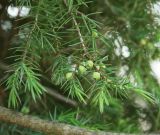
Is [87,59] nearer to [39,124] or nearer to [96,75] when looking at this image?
[96,75]

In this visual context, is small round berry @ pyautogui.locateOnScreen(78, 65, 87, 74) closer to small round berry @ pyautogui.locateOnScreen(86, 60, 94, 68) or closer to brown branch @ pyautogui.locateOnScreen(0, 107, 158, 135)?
small round berry @ pyautogui.locateOnScreen(86, 60, 94, 68)

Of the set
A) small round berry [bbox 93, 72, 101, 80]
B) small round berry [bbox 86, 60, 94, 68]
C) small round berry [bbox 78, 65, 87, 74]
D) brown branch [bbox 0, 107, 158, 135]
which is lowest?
brown branch [bbox 0, 107, 158, 135]

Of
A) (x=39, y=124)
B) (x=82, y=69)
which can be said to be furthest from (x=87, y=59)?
(x=39, y=124)

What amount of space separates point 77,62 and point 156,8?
381mm

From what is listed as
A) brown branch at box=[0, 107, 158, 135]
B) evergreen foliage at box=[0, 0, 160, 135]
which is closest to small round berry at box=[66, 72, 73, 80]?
evergreen foliage at box=[0, 0, 160, 135]

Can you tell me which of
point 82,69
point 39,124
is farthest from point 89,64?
point 39,124

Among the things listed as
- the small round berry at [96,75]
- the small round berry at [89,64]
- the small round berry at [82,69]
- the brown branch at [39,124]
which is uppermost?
the small round berry at [89,64]

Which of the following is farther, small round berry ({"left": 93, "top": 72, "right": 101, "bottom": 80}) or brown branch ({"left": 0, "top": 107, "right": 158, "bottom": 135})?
brown branch ({"left": 0, "top": 107, "right": 158, "bottom": 135})

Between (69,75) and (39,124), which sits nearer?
(69,75)

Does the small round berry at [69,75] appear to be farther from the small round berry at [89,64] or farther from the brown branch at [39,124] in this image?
the brown branch at [39,124]

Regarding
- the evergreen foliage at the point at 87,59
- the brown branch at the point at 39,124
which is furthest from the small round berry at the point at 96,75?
the brown branch at the point at 39,124

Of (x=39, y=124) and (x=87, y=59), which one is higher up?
(x=87, y=59)

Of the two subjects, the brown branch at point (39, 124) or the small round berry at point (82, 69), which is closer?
the small round berry at point (82, 69)

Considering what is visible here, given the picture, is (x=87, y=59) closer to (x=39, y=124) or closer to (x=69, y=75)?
(x=69, y=75)
